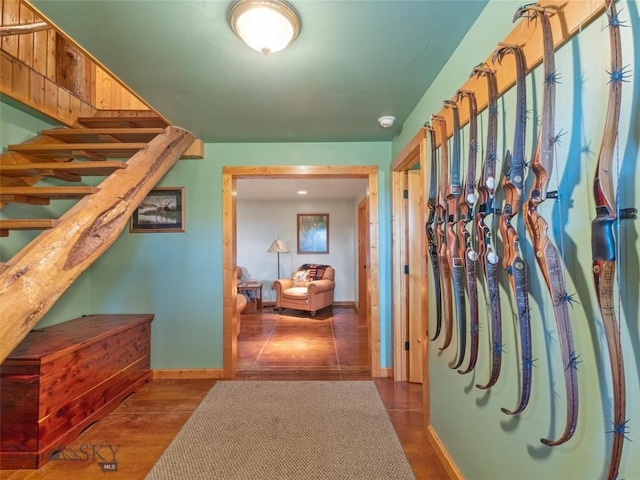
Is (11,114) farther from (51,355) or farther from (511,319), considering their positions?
(511,319)

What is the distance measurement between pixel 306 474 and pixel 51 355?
65.6 inches

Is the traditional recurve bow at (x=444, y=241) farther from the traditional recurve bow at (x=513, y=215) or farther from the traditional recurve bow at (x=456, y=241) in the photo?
the traditional recurve bow at (x=513, y=215)

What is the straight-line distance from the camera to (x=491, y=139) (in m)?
1.08

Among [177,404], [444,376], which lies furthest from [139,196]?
[444,376]

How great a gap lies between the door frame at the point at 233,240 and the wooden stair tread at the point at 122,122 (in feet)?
2.26

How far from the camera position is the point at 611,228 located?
67cm

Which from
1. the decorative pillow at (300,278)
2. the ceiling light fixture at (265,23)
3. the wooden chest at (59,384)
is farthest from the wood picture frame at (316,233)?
the ceiling light fixture at (265,23)

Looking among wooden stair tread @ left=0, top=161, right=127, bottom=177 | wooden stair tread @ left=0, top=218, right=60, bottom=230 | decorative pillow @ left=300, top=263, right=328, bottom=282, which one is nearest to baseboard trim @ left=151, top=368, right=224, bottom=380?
wooden stair tread @ left=0, top=218, right=60, bottom=230

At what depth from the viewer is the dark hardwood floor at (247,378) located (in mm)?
1682

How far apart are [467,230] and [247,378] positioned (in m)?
2.41

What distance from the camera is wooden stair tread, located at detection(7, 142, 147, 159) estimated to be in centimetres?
201

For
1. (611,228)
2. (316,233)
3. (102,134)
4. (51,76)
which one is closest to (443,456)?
(611,228)

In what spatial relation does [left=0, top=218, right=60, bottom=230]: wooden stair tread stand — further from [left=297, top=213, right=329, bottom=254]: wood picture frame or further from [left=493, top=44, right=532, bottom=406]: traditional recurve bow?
[left=297, top=213, right=329, bottom=254]: wood picture frame

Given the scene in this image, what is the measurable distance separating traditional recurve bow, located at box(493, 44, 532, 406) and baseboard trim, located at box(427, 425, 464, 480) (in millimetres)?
878
